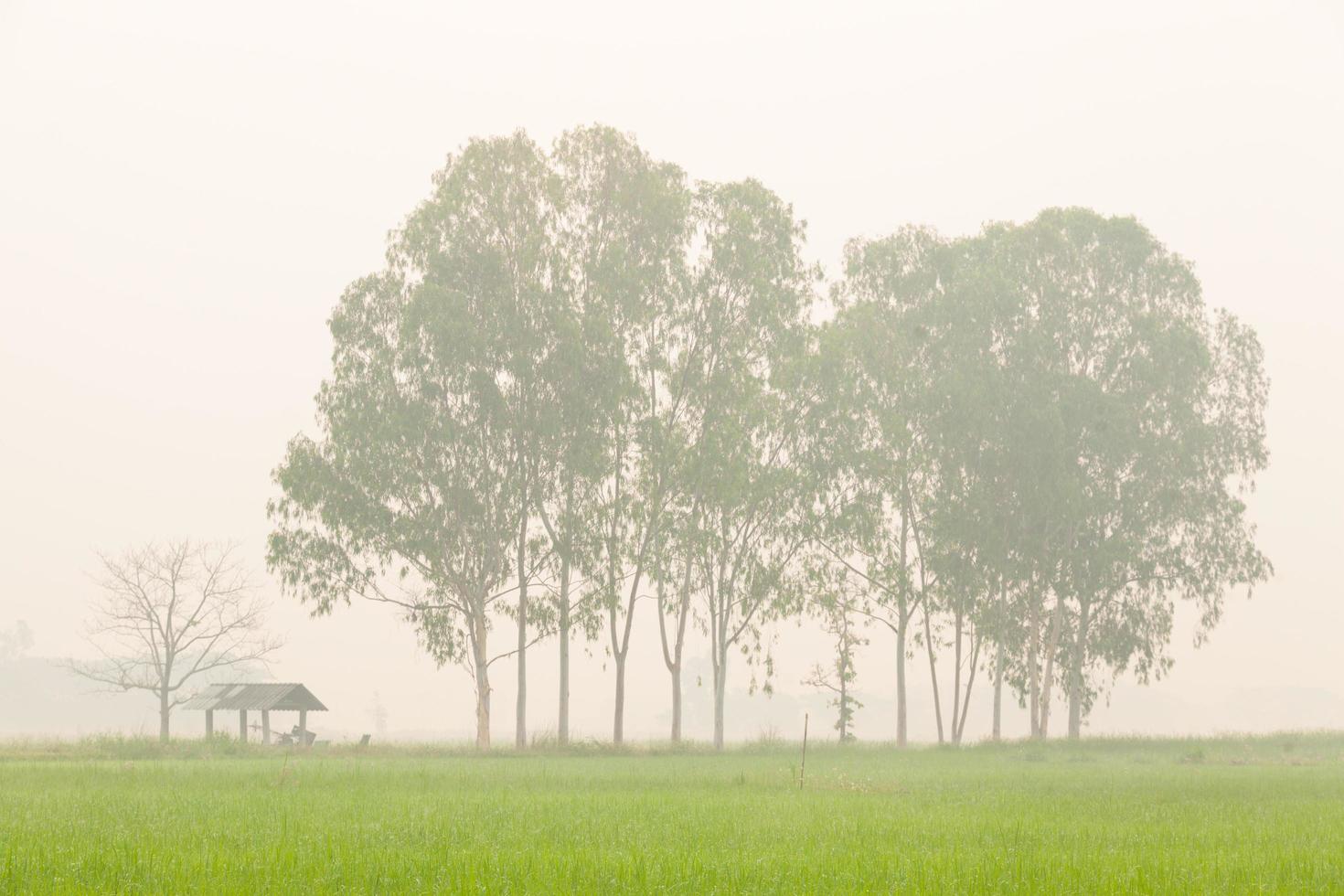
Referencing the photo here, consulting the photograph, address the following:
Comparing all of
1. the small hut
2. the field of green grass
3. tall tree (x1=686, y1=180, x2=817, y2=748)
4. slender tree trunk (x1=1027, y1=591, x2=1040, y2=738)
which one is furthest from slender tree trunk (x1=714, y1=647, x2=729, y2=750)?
the field of green grass

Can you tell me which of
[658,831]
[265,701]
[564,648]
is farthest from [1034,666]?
[658,831]

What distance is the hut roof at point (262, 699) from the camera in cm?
6184

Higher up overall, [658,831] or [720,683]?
[658,831]

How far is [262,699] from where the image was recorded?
62.3 m

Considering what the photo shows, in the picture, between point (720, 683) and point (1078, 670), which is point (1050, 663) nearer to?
point (1078, 670)

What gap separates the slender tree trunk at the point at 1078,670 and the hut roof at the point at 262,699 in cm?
3866

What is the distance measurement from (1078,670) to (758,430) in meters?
21.1

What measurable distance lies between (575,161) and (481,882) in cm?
5292

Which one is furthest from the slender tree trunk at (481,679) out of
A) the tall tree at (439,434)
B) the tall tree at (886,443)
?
the tall tree at (886,443)

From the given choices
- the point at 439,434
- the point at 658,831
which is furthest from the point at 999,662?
the point at 658,831

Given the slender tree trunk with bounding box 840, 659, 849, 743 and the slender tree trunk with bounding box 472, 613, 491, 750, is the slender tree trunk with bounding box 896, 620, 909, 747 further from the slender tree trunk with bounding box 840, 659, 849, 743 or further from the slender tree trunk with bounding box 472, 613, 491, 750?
the slender tree trunk with bounding box 472, 613, 491, 750

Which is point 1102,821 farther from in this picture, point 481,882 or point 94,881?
point 94,881

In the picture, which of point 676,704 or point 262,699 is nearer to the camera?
point 676,704

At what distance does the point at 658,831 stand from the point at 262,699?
49640 mm
